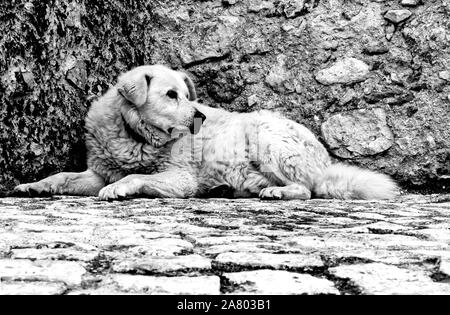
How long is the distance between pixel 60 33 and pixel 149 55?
1133mm

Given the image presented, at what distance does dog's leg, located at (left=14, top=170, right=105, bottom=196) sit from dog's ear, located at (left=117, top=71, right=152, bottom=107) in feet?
2.20

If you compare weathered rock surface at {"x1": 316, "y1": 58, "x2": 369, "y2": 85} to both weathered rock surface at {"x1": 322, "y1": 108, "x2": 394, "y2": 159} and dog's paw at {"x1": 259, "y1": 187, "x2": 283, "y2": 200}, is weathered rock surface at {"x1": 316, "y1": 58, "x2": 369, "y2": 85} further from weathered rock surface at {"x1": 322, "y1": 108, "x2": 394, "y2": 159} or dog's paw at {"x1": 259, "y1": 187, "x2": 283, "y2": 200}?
dog's paw at {"x1": 259, "y1": 187, "x2": 283, "y2": 200}

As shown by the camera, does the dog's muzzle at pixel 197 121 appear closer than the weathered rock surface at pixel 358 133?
Yes

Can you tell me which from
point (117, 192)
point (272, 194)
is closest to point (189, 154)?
point (272, 194)

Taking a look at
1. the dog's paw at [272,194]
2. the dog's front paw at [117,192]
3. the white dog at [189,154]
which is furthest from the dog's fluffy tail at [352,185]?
the dog's front paw at [117,192]

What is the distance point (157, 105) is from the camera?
506cm

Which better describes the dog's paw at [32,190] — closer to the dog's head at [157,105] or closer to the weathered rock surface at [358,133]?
the dog's head at [157,105]

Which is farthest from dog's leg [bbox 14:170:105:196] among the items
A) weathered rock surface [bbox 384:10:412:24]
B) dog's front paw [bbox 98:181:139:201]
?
weathered rock surface [bbox 384:10:412:24]

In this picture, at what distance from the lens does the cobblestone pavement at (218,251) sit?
1.81m

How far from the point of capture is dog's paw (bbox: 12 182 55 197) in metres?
4.62

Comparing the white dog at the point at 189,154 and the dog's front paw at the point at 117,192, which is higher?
the white dog at the point at 189,154

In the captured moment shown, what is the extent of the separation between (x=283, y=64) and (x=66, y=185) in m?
2.32

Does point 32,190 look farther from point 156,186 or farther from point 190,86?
point 190,86

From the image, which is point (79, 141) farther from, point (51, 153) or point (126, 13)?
point (126, 13)
